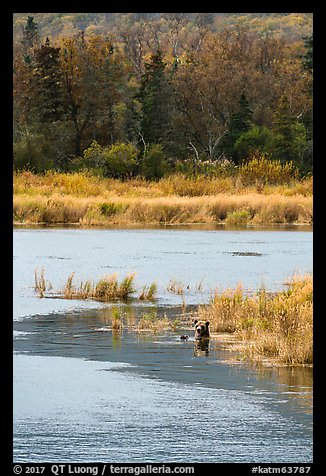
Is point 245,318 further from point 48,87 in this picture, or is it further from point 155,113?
point 48,87

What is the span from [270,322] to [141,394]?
324 cm

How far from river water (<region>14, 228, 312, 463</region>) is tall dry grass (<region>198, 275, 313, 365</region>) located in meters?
0.33

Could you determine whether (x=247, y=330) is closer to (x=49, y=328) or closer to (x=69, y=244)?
(x=49, y=328)

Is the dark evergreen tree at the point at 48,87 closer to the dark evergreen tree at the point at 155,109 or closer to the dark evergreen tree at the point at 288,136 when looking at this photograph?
the dark evergreen tree at the point at 155,109

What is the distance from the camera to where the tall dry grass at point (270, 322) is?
507 inches

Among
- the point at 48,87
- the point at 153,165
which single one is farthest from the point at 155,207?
the point at 48,87

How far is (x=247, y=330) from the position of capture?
14.5 m

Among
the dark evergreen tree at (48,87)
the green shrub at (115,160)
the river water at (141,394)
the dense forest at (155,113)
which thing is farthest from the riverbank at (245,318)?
the dark evergreen tree at (48,87)

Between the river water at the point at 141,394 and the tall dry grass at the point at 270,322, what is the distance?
33 cm

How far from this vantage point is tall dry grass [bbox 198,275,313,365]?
12.9 meters

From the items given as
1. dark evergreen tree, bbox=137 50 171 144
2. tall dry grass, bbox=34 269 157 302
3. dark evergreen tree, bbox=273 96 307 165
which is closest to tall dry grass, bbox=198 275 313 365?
tall dry grass, bbox=34 269 157 302

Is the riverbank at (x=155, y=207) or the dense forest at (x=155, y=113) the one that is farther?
the dense forest at (x=155, y=113)

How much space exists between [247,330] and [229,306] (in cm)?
94
